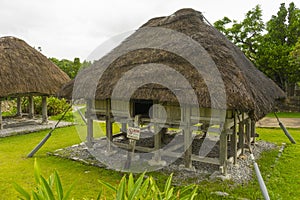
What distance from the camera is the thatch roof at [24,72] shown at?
9.52 meters

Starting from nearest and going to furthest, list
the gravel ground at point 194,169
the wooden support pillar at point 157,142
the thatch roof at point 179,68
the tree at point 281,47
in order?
the thatch roof at point 179,68 → the gravel ground at point 194,169 → the wooden support pillar at point 157,142 → the tree at point 281,47

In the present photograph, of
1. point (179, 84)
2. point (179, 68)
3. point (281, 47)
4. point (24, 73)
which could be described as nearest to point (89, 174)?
point (179, 84)

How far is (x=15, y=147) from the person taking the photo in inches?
306

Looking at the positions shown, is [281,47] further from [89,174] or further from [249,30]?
[89,174]

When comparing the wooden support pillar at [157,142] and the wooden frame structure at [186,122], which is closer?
the wooden frame structure at [186,122]

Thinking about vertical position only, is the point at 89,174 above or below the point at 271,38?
below

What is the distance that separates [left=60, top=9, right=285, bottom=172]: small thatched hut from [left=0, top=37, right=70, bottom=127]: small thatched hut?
3.54m

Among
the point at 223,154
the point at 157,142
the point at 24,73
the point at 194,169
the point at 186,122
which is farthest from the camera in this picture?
the point at 24,73

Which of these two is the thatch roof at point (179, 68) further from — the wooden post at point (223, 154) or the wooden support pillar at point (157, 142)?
the wooden support pillar at point (157, 142)

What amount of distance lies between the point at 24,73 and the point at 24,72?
0.16ft

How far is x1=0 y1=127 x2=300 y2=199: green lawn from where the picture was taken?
4613 mm

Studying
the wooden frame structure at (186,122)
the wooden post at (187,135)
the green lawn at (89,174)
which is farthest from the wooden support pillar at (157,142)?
the wooden post at (187,135)

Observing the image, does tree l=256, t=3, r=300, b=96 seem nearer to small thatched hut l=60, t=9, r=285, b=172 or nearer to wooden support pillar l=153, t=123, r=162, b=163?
small thatched hut l=60, t=9, r=285, b=172

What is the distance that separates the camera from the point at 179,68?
5352 millimetres
